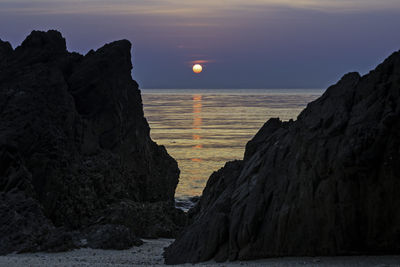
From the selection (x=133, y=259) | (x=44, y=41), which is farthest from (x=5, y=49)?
(x=133, y=259)

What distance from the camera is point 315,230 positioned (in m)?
12.9

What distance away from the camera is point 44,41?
2633cm

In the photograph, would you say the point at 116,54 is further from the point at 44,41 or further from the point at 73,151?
the point at 73,151

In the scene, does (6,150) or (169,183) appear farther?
(169,183)

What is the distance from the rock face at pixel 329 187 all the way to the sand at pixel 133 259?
10.6 inches

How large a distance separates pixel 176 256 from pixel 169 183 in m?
14.7

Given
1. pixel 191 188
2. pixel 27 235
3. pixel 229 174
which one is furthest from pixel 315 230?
pixel 191 188

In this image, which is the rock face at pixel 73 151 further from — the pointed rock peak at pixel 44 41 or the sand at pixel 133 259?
the sand at pixel 133 259

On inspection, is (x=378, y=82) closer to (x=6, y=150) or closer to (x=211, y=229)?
(x=211, y=229)

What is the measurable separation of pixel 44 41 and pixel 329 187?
17.3 m

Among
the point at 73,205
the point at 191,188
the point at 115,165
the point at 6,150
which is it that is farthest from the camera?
the point at 191,188

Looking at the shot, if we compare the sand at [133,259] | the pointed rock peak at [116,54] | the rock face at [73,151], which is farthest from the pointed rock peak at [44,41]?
the sand at [133,259]

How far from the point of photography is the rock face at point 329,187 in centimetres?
1249

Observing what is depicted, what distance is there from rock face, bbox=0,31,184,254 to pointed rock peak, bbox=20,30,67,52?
0.04m
